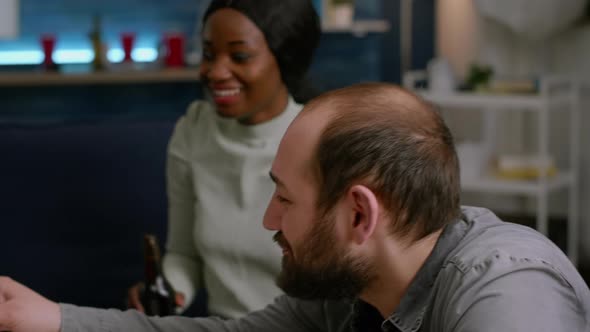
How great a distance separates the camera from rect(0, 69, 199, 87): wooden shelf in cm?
528

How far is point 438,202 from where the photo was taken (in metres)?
1.11

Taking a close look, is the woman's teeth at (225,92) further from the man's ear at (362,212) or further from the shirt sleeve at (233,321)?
the man's ear at (362,212)

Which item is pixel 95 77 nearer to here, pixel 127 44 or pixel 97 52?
pixel 97 52

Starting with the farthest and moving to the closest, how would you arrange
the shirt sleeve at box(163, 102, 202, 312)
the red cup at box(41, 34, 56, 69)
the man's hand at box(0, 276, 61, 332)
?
the red cup at box(41, 34, 56, 69) → the shirt sleeve at box(163, 102, 202, 312) → the man's hand at box(0, 276, 61, 332)

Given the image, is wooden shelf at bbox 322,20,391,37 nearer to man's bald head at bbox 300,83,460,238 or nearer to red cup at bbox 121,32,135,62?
red cup at bbox 121,32,135,62

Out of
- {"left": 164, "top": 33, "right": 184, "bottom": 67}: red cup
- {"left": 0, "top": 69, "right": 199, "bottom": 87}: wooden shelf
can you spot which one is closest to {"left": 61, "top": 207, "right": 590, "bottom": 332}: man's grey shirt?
{"left": 0, "top": 69, "right": 199, "bottom": 87}: wooden shelf

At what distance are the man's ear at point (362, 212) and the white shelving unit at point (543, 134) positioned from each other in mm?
3199

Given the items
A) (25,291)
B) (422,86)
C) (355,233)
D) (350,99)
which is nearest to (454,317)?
(355,233)

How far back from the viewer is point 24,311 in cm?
119

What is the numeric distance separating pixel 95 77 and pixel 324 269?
176 inches

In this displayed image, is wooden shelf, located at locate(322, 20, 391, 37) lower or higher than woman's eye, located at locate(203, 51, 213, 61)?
lower

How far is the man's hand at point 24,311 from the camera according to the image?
1.17 metres

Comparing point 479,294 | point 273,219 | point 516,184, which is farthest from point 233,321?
point 516,184

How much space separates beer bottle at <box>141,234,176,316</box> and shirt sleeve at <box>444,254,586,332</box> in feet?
3.02
